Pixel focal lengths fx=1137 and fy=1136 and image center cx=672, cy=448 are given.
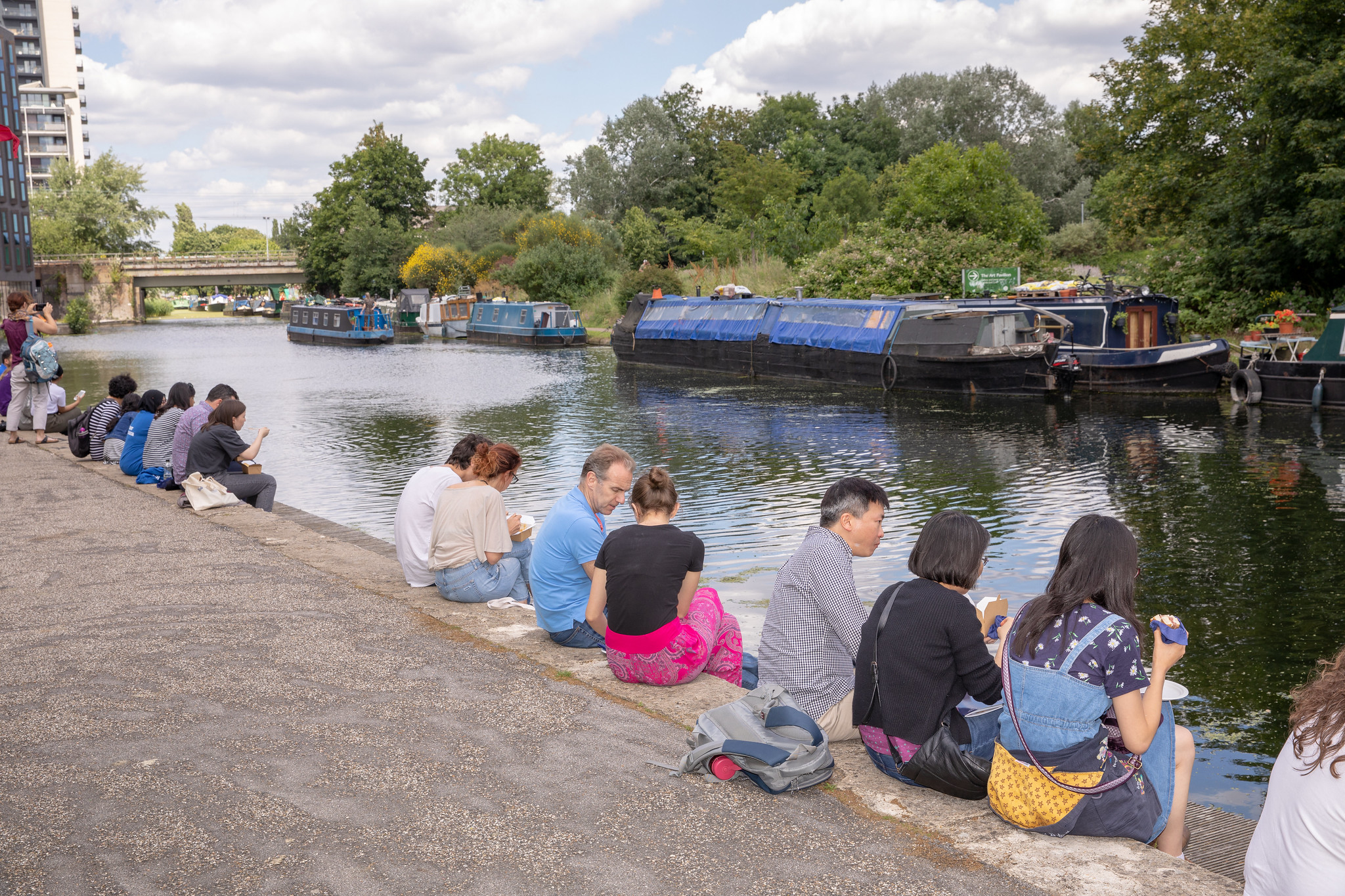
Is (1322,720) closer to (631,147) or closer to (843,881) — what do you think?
(843,881)

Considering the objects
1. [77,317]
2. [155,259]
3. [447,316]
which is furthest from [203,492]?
[155,259]

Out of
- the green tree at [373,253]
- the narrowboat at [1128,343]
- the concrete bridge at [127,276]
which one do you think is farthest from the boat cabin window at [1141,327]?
the concrete bridge at [127,276]

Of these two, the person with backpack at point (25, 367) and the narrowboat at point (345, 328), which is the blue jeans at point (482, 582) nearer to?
the person with backpack at point (25, 367)

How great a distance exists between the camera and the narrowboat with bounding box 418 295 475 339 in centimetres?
5750

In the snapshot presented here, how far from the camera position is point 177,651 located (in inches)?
241

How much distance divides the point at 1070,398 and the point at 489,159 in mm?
Answer: 69291

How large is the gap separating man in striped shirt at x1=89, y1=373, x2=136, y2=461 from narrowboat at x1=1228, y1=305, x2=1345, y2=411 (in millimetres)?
19854

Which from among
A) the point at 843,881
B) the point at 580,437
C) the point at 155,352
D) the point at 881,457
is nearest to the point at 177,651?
the point at 843,881

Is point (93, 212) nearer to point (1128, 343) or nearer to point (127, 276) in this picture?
point (127, 276)

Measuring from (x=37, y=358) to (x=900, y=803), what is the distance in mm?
14571

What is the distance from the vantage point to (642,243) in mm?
62156

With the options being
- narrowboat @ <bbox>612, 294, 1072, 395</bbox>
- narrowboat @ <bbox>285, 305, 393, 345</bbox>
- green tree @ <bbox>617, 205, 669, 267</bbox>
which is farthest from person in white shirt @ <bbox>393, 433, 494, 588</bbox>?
green tree @ <bbox>617, 205, 669, 267</bbox>

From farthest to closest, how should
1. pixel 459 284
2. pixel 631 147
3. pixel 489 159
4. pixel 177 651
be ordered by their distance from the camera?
1. pixel 489 159
2. pixel 631 147
3. pixel 459 284
4. pixel 177 651

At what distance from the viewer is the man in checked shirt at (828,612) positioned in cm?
462
